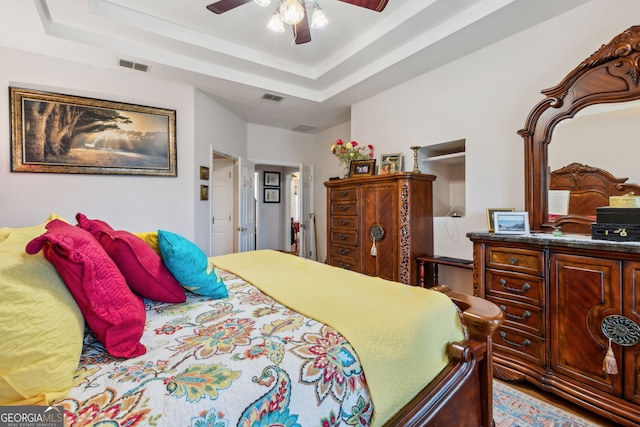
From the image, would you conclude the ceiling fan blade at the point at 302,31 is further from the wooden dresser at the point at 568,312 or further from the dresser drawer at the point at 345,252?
the dresser drawer at the point at 345,252

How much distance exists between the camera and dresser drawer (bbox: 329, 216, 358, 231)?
11.5 ft

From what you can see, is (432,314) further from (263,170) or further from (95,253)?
(263,170)

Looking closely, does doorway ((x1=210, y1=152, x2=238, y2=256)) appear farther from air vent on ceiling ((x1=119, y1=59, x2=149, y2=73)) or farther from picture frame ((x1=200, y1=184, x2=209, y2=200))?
air vent on ceiling ((x1=119, y1=59, x2=149, y2=73))

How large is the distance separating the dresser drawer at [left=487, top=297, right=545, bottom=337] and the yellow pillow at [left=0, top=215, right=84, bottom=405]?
2.34 metres

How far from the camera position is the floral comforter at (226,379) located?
638mm

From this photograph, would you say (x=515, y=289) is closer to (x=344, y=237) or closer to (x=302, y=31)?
(x=344, y=237)

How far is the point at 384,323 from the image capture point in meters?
1.01

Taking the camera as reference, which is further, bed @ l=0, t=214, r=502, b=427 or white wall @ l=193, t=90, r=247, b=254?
white wall @ l=193, t=90, r=247, b=254

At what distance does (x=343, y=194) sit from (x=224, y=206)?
228cm

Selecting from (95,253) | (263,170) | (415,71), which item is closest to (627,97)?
(415,71)

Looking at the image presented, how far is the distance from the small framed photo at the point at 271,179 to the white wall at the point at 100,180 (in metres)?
2.93

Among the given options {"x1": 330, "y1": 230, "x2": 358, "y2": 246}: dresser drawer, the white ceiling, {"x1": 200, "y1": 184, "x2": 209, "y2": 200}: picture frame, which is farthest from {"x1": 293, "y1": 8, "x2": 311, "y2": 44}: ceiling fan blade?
{"x1": 200, "y1": 184, "x2": 209, "y2": 200}: picture frame

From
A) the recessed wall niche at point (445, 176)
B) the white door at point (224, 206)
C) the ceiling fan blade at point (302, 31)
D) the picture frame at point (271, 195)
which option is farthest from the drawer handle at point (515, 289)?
the picture frame at point (271, 195)

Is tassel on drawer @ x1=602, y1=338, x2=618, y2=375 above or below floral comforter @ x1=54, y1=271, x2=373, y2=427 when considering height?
below
